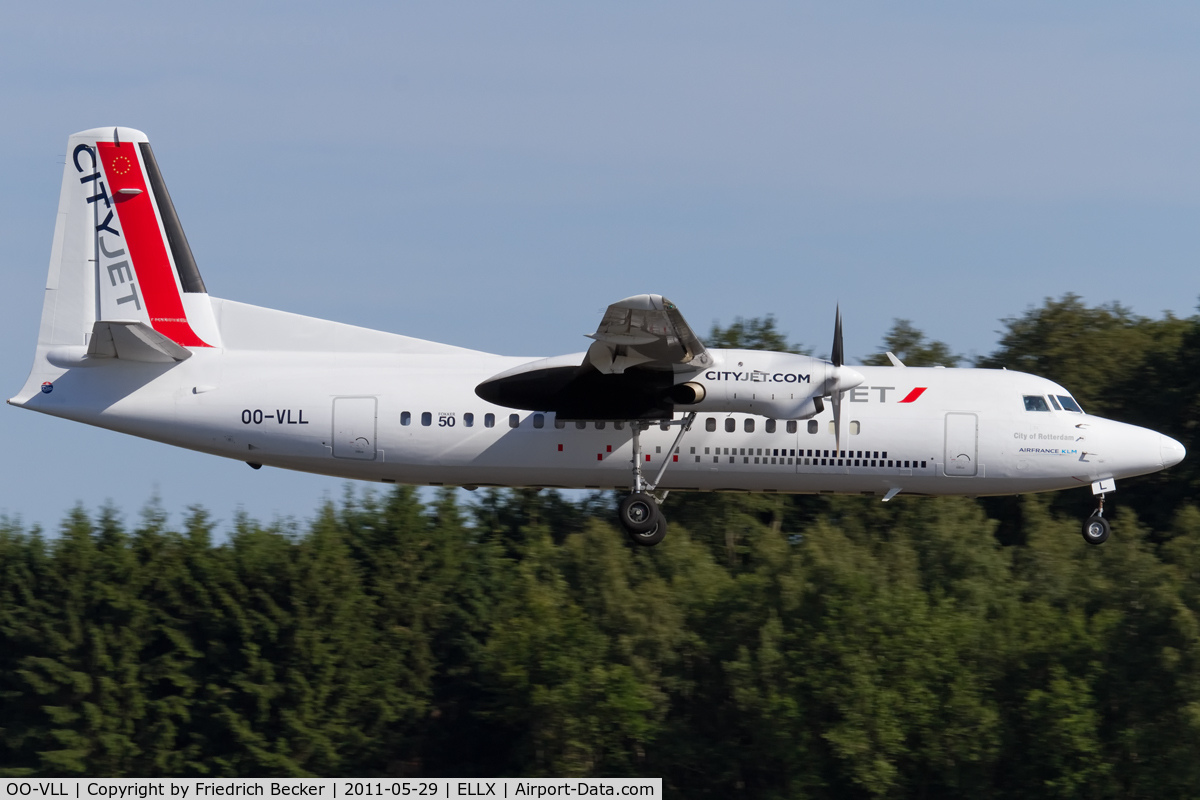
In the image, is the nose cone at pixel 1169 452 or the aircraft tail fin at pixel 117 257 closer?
the aircraft tail fin at pixel 117 257

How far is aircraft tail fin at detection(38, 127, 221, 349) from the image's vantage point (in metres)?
20.3

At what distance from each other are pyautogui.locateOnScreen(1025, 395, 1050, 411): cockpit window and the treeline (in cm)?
1172

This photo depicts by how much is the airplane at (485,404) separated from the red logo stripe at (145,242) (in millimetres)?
22

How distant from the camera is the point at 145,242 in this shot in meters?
20.7

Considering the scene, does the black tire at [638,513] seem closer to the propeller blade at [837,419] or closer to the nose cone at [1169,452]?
the propeller blade at [837,419]

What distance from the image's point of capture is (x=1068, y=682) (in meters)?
31.0

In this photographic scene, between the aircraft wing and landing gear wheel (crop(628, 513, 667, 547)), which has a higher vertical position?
the aircraft wing

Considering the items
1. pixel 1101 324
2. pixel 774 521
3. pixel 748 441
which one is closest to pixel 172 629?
pixel 774 521

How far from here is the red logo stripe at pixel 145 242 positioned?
20.5 m

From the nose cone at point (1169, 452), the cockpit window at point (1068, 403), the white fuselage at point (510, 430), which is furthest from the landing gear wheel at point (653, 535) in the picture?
the nose cone at point (1169, 452)

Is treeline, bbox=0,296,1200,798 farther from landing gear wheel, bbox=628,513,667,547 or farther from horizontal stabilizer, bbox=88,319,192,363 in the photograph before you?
horizontal stabilizer, bbox=88,319,192,363

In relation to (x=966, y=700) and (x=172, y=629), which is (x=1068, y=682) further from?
(x=172, y=629)

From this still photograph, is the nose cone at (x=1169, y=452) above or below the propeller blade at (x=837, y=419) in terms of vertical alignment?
below

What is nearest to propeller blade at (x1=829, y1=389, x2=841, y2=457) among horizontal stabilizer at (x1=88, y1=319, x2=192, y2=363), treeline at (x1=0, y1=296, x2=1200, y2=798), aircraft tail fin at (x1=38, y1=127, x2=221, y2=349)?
aircraft tail fin at (x1=38, y1=127, x2=221, y2=349)
